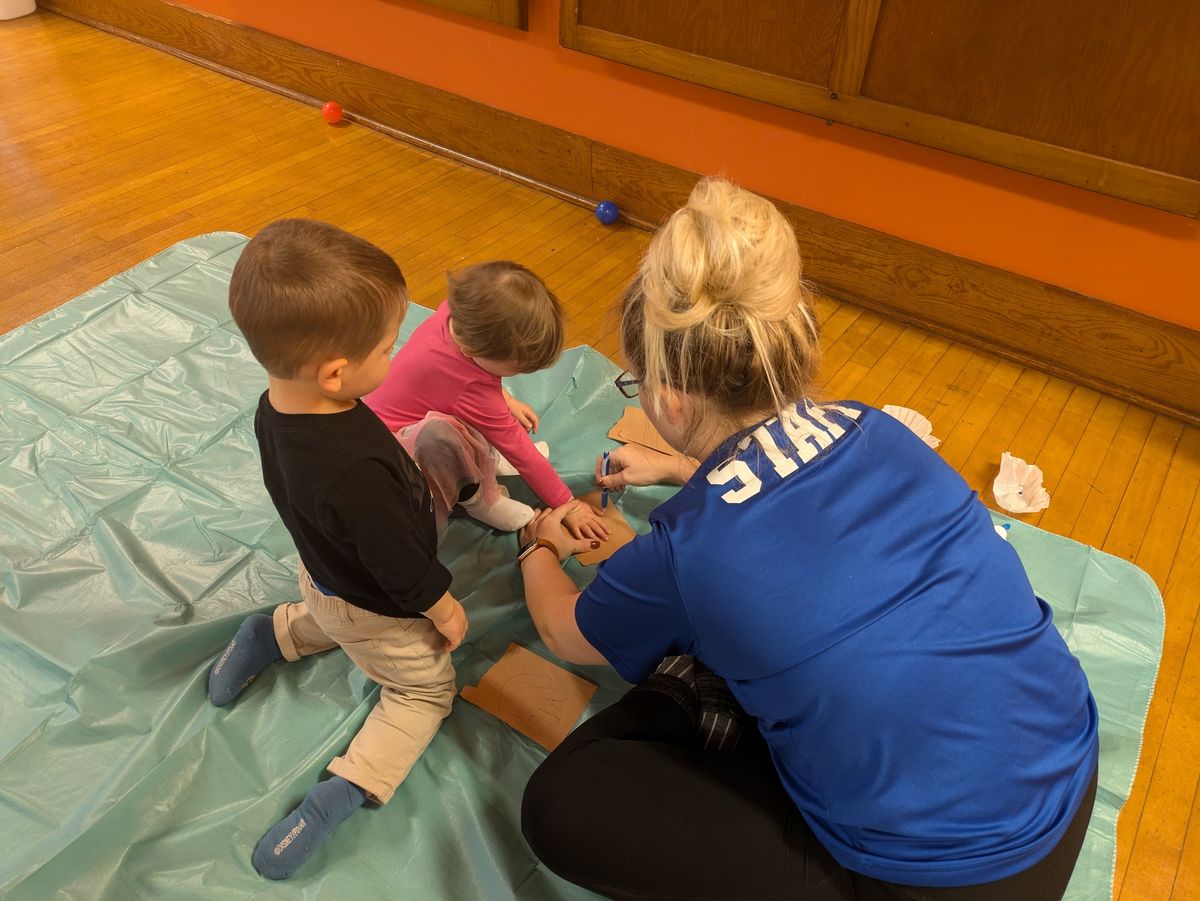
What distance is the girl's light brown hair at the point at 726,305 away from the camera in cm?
82

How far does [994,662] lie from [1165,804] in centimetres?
80

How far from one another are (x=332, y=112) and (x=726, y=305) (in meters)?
2.87

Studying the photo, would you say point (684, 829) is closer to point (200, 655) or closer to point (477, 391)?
point (477, 391)

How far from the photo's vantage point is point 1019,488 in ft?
6.05

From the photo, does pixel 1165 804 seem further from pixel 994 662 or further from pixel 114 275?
pixel 114 275

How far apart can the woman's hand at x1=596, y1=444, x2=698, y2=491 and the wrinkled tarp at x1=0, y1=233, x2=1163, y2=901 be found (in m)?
0.07

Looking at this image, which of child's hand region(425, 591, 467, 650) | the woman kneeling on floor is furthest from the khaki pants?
the woman kneeling on floor

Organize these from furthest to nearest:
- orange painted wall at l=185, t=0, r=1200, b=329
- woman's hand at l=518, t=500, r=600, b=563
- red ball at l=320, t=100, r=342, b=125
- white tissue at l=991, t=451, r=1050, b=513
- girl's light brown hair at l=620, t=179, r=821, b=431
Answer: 1. red ball at l=320, t=100, r=342, b=125
2. orange painted wall at l=185, t=0, r=1200, b=329
3. white tissue at l=991, t=451, r=1050, b=513
4. woman's hand at l=518, t=500, r=600, b=563
5. girl's light brown hair at l=620, t=179, r=821, b=431

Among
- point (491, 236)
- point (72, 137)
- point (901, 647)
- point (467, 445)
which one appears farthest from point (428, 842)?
point (72, 137)

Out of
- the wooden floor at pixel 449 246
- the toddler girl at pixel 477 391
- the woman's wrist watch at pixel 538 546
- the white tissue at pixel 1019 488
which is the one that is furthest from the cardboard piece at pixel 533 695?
the white tissue at pixel 1019 488

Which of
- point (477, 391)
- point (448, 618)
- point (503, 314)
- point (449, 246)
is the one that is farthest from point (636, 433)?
point (449, 246)

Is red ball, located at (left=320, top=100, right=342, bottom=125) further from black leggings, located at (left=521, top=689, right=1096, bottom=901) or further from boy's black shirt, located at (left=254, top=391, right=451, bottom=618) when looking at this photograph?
black leggings, located at (left=521, top=689, right=1096, bottom=901)

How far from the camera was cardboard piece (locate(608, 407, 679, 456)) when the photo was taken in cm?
188

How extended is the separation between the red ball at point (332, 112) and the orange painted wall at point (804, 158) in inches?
8.0
